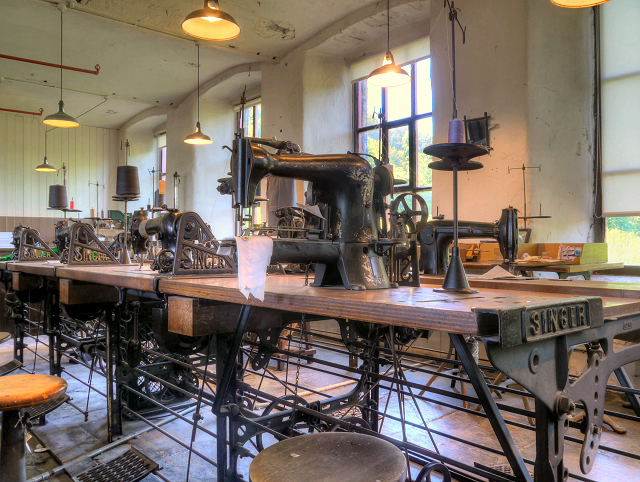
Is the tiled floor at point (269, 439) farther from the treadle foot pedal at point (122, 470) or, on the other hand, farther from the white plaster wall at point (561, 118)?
the white plaster wall at point (561, 118)

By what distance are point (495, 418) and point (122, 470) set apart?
199 cm

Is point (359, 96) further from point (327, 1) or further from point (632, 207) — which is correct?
point (632, 207)

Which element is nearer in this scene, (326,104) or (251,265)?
(251,265)

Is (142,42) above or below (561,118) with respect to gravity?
above

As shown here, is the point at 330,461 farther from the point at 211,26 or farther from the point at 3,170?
the point at 3,170

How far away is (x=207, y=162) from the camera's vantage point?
9281 mm

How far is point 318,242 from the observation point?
1.38 metres

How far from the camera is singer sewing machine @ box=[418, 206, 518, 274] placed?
2.05 meters

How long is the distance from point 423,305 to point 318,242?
0.57m

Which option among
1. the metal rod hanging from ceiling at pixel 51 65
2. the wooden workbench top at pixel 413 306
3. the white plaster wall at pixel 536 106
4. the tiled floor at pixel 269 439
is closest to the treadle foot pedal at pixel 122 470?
the tiled floor at pixel 269 439

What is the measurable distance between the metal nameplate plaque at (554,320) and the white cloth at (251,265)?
61cm

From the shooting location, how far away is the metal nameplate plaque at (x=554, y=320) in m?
0.77

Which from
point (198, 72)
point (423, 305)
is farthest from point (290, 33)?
point (423, 305)

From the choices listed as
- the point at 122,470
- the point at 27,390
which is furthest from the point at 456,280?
the point at 122,470
